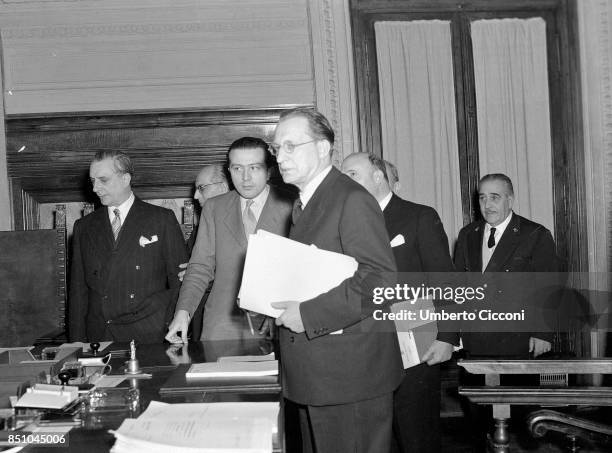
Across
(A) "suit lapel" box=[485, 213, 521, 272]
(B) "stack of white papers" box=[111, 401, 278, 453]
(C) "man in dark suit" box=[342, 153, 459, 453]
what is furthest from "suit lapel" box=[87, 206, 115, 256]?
(A) "suit lapel" box=[485, 213, 521, 272]

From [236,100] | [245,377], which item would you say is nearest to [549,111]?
[236,100]

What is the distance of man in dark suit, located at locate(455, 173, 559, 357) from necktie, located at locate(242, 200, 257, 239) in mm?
1773

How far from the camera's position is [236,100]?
5.32 m

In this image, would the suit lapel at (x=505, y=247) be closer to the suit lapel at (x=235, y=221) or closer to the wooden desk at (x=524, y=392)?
the suit lapel at (x=235, y=221)

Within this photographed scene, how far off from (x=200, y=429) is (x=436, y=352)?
67.9 inches

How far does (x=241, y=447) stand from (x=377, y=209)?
969mm

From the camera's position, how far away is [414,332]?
9.43 feet

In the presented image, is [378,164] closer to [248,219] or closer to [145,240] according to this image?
[248,219]

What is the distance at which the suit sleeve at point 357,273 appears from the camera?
6.51 ft

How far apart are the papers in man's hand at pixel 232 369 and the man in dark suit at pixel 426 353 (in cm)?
102

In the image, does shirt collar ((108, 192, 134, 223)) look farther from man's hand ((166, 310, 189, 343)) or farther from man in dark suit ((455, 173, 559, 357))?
man in dark suit ((455, 173, 559, 357))

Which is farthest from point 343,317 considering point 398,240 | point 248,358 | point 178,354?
point 398,240

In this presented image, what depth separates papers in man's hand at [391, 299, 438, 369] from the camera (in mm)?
2818

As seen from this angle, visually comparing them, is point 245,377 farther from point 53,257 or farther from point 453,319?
point 53,257
